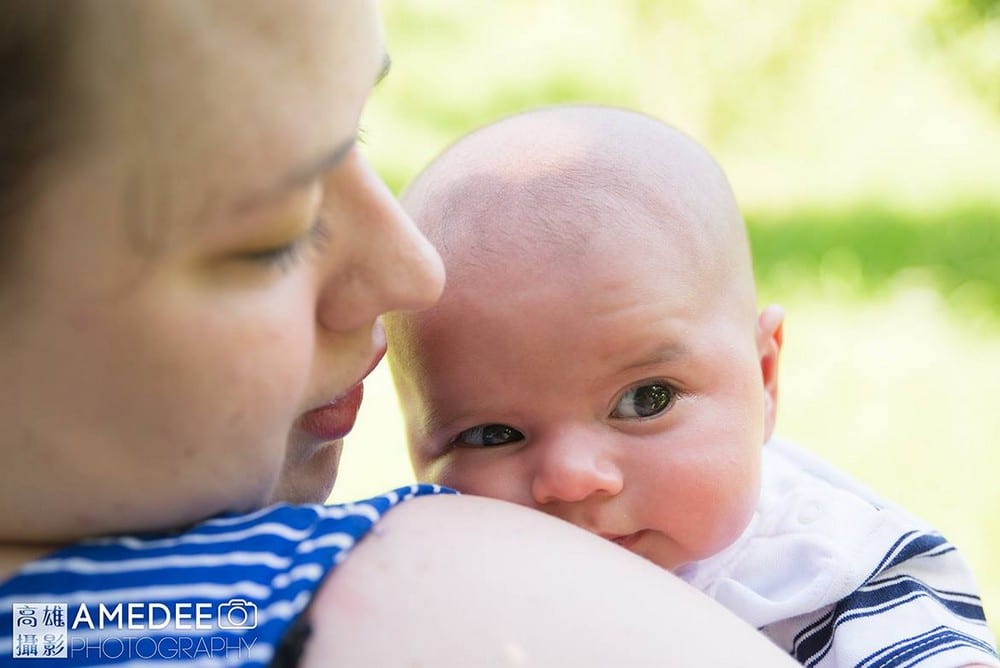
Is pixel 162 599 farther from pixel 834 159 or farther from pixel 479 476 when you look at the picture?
pixel 834 159

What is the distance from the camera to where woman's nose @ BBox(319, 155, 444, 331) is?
116 centimetres

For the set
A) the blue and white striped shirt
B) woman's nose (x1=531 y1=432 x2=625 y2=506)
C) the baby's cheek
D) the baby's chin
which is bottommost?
the baby's cheek

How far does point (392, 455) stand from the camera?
3.85 meters

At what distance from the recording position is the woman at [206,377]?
3.13ft

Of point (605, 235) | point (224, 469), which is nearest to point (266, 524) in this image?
point (224, 469)

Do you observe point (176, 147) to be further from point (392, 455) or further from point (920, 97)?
point (920, 97)

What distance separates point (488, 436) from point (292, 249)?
69cm

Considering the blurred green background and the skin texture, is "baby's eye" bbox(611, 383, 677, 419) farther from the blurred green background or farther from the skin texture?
the blurred green background

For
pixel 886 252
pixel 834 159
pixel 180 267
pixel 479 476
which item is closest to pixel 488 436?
pixel 479 476

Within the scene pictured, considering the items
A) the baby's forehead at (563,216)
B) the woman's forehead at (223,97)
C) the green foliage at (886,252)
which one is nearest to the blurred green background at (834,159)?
the green foliage at (886,252)

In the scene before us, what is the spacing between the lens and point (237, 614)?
1.02 metres

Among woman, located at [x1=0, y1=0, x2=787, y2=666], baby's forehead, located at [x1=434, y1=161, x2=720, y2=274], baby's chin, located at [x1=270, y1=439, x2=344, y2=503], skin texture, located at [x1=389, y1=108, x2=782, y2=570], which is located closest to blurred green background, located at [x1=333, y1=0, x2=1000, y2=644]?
skin texture, located at [x1=389, y1=108, x2=782, y2=570]

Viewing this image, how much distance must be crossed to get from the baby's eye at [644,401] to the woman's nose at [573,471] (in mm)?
68

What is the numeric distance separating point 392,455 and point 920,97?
2926 mm
